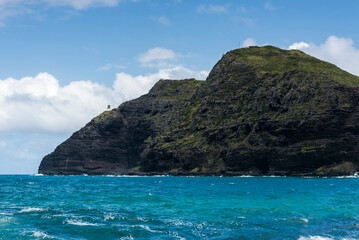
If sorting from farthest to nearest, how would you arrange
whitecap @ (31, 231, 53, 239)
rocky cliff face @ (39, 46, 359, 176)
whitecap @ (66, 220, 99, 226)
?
rocky cliff face @ (39, 46, 359, 176) → whitecap @ (66, 220, 99, 226) → whitecap @ (31, 231, 53, 239)

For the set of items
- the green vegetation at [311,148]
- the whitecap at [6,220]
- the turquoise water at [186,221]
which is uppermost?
the green vegetation at [311,148]

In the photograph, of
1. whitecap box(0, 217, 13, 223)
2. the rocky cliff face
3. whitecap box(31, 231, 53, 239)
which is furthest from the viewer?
the rocky cliff face

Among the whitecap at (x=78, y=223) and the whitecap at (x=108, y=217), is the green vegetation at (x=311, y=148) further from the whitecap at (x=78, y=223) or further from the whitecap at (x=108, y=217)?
the whitecap at (x=78, y=223)

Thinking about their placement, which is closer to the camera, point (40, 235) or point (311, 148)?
point (40, 235)

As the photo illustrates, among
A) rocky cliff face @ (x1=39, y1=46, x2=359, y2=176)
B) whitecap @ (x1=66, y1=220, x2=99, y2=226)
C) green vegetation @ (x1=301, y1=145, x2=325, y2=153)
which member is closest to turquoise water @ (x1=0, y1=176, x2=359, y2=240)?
whitecap @ (x1=66, y1=220, x2=99, y2=226)

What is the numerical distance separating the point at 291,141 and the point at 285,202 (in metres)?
111

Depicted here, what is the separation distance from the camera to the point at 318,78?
170 metres

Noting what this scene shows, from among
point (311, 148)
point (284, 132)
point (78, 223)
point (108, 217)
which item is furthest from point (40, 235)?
point (284, 132)

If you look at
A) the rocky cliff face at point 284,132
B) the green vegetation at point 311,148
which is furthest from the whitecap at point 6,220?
the green vegetation at point 311,148

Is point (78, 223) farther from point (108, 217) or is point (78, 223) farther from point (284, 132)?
point (284, 132)

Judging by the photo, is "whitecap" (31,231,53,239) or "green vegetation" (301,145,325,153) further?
"green vegetation" (301,145,325,153)

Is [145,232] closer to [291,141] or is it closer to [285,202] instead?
[285,202]

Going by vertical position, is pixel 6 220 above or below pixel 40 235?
above

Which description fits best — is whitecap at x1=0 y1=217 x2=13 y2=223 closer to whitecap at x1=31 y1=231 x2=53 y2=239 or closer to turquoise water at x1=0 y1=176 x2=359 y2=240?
turquoise water at x1=0 y1=176 x2=359 y2=240
